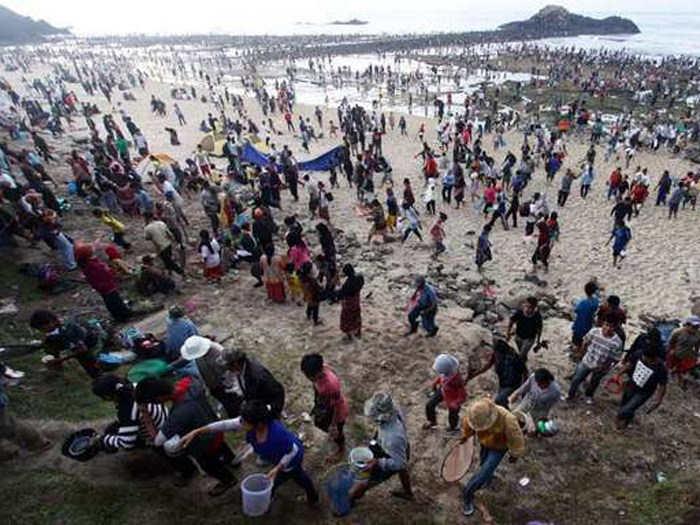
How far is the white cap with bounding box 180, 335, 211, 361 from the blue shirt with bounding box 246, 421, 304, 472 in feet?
3.60

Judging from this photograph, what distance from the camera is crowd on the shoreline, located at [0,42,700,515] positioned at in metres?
3.52

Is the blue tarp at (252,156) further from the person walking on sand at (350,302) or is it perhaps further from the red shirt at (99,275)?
the person walking on sand at (350,302)

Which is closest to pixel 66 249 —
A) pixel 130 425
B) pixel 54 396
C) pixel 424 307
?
pixel 54 396

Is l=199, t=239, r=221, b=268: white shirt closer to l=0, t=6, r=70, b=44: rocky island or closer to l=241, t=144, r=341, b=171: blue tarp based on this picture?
l=241, t=144, r=341, b=171: blue tarp

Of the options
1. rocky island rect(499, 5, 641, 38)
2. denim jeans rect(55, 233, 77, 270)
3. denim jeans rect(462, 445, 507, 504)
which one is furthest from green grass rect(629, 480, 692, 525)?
rocky island rect(499, 5, 641, 38)

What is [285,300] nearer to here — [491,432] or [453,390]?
[453,390]

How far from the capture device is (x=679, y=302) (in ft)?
30.1

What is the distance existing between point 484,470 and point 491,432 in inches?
16.7

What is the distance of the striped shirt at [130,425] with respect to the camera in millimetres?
3475

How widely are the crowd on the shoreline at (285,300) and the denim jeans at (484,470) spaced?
0.01 metres

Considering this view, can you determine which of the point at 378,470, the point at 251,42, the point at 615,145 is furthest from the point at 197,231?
the point at 251,42

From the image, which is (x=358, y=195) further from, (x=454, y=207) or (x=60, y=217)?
(x=60, y=217)

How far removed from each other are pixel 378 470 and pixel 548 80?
42.2 metres

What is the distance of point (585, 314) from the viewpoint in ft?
20.8
